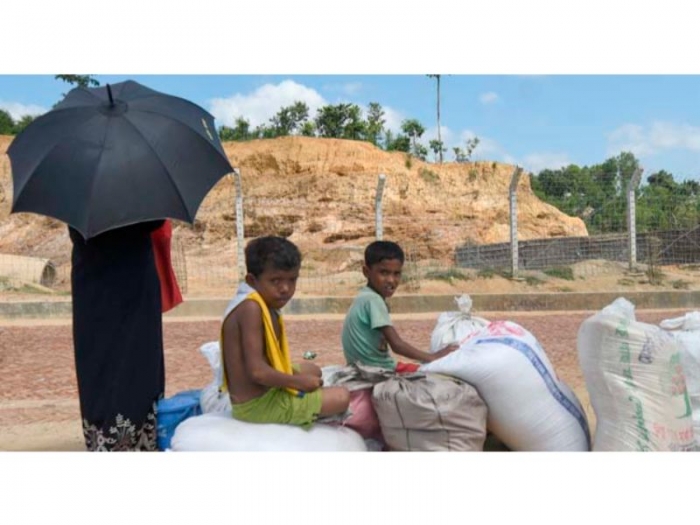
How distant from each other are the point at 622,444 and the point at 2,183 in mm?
25572

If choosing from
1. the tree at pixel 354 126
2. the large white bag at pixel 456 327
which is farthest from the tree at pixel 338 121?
the large white bag at pixel 456 327

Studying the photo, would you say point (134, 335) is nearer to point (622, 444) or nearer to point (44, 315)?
point (622, 444)

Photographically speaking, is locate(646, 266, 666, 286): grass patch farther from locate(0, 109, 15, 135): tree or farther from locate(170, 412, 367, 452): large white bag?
locate(0, 109, 15, 135): tree

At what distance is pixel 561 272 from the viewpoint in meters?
13.7

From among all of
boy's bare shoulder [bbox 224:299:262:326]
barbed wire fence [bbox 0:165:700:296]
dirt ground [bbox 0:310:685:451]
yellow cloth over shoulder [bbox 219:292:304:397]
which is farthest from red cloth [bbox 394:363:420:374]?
barbed wire fence [bbox 0:165:700:296]

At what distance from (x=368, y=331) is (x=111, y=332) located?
119cm

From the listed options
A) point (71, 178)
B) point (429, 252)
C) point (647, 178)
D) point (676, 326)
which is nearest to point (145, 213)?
point (71, 178)

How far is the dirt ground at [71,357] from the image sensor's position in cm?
436

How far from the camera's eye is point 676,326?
331 cm

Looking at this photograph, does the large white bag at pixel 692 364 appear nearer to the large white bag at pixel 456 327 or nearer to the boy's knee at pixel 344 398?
the large white bag at pixel 456 327

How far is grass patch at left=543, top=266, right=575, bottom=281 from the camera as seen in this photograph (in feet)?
44.5

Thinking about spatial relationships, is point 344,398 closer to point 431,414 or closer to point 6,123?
point 431,414

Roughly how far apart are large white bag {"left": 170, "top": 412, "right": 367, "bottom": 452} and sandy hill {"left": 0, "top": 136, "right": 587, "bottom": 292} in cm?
1605

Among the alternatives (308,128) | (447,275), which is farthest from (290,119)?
(447,275)
